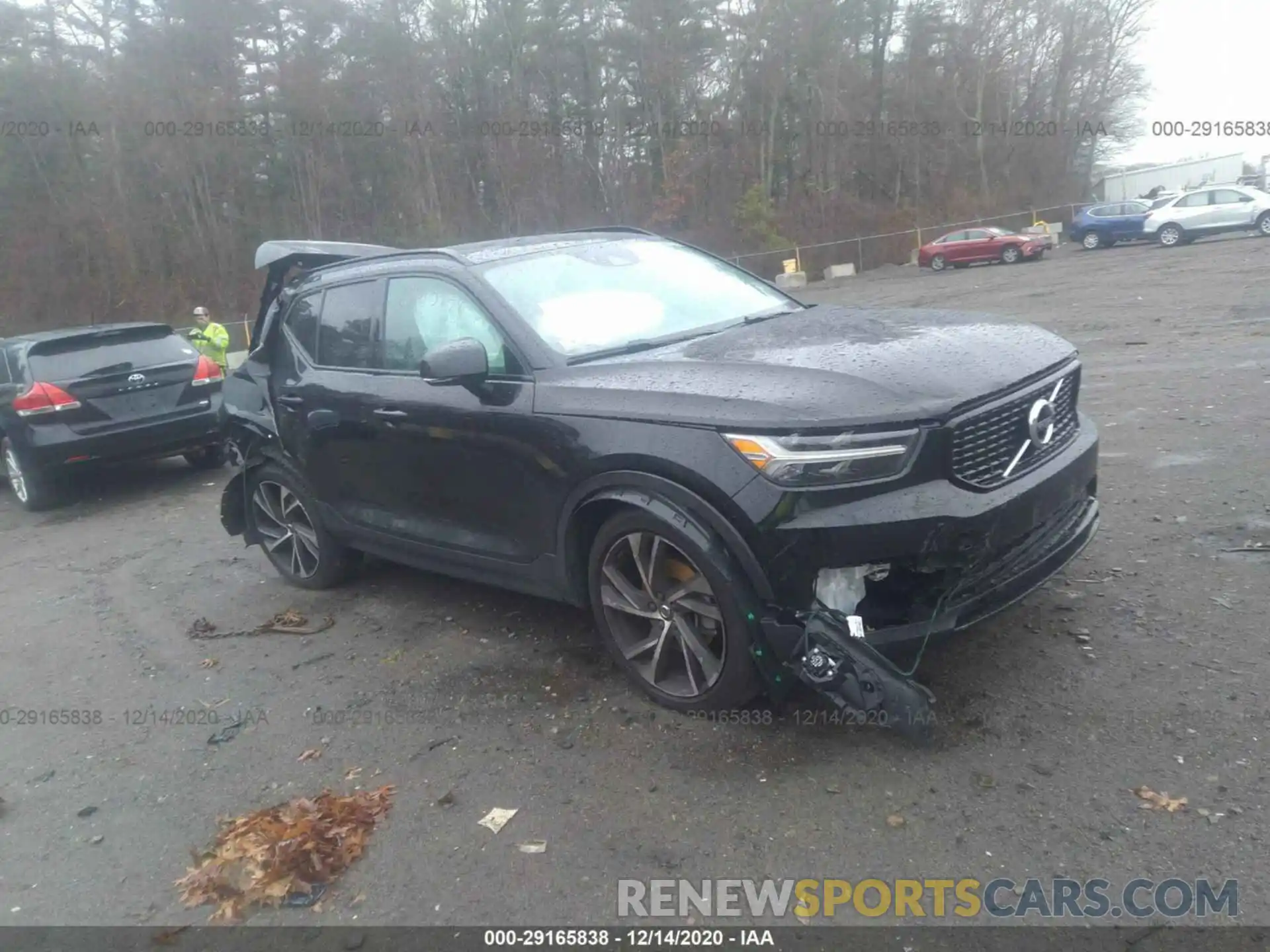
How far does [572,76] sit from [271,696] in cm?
4782

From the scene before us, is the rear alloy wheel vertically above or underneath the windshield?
underneath

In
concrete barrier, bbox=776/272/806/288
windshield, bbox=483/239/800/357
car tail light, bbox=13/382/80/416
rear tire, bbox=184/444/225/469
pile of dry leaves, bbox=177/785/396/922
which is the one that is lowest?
concrete barrier, bbox=776/272/806/288

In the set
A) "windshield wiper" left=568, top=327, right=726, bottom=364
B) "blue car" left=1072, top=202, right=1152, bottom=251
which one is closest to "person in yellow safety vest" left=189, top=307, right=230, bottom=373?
"windshield wiper" left=568, top=327, right=726, bottom=364

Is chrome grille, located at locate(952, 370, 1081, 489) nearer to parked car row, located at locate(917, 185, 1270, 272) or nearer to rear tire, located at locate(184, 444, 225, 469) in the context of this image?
Result: rear tire, located at locate(184, 444, 225, 469)

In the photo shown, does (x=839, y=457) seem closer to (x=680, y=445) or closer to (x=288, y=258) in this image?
(x=680, y=445)

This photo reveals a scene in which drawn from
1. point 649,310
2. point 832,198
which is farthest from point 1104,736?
point 832,198

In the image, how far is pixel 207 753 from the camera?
4133 mm

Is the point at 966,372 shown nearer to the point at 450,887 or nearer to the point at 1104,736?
the point at 1104,736

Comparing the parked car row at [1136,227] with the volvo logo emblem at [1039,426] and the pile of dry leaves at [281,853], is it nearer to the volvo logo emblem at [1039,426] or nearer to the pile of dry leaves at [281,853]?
the volvo logo emblem at [1039,426]

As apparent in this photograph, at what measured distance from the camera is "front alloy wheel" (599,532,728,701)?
3672mm

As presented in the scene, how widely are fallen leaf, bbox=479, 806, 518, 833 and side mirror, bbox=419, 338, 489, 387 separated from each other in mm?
1684

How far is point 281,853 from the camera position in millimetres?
3248

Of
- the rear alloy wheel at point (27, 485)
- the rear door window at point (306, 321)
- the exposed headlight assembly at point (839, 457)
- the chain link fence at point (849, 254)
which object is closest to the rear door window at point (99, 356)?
the rear alloy wheel at point (27, 485)

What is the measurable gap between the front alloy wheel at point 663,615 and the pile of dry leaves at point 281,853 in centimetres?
108
